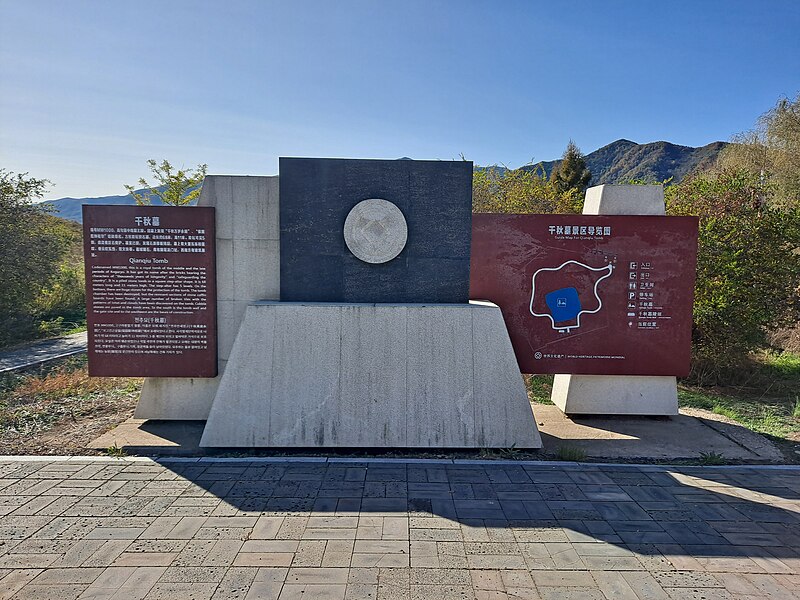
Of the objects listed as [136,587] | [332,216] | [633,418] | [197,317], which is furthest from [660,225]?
[136,587]

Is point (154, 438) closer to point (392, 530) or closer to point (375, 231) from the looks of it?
point (392, 530)

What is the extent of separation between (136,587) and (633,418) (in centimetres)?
601

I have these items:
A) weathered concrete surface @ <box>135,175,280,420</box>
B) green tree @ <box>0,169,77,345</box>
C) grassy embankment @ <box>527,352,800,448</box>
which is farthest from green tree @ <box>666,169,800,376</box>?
green tree @ <box>0,169,77,345</box>

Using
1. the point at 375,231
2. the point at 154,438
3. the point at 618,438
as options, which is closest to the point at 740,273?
the point at 618,438

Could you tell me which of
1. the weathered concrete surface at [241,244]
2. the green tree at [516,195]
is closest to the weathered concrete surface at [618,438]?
the weathered concrete surface at [241,244]

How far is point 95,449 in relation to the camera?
5.29 metres

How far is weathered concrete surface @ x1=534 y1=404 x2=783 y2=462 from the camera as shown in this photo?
5.45 metres

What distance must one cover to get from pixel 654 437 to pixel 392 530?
3.86 metres

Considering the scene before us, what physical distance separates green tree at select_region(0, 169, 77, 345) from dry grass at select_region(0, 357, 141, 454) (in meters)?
4.68

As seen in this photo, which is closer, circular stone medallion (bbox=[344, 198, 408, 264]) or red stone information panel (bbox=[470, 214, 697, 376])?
circular stone medallion (bbox=[344, 198, 408, 264])

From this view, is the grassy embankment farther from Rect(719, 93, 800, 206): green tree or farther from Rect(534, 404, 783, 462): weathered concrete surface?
Rect(719, 93, 800, 206): green tree

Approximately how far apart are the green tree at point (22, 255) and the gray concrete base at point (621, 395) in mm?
13456

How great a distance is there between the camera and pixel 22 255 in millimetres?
12547

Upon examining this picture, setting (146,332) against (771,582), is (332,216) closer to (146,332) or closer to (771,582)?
(146,332)
